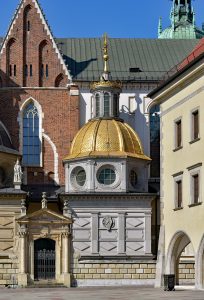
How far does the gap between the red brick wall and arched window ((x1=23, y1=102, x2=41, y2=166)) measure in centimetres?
55

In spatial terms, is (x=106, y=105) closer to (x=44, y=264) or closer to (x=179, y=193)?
(x=44, y=264)

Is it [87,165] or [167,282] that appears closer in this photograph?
[167,282]

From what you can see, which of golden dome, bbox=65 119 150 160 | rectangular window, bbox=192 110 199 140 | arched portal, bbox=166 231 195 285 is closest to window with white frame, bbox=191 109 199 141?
rectangular window, bbox=192 110 199 140

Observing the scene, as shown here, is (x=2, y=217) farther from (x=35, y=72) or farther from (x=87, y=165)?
(x=35, y=72)

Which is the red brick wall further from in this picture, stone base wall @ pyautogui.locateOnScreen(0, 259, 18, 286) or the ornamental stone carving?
stone base wall @ pyautogui.locateOnScreen(0, 259, 18, 286)

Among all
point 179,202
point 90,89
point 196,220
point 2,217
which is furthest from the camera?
point 90,89

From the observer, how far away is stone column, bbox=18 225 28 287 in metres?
56.7

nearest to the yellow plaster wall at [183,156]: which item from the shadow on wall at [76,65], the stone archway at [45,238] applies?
the stone archway at [45,238]

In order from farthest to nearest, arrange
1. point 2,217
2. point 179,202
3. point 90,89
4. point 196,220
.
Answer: point 90,89
point 2,217
point 179,202
point 196,220

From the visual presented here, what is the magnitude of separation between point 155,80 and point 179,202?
2872 centimetres

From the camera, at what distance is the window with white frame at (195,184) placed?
136 feet

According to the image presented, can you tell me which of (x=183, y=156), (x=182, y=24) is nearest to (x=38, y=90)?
(x=182, y=24)

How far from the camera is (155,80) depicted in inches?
2830

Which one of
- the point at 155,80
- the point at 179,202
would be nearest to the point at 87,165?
the point at 155,80
